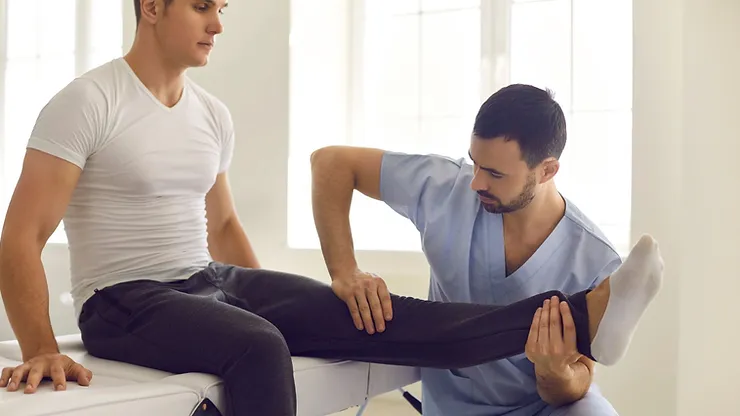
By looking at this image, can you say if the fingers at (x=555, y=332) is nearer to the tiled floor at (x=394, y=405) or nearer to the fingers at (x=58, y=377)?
the fingers at (x=58, y=377)

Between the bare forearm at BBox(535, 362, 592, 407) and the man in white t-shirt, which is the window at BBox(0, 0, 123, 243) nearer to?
the man in white t-shirt

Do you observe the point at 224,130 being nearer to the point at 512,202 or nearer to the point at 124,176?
the point at 124,176

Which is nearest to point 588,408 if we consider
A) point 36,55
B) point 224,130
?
point 224,130

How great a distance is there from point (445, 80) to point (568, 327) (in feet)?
4.51

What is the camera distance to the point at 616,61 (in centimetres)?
220

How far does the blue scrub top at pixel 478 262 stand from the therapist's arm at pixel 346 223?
44mm

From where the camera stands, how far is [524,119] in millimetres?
1419

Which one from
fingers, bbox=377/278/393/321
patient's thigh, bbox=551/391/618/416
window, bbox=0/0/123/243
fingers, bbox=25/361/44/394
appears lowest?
patient's thigh, bbox=551/391/618/416

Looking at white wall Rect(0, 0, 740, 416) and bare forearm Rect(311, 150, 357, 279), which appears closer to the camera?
bare forearm Rect(311, 150, 357, 279)

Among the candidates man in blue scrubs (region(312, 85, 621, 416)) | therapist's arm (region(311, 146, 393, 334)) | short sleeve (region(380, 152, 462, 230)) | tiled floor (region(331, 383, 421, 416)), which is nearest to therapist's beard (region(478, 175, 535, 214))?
man in blue scrubs (region(312, 85, 621, 416))

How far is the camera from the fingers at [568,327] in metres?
1.21

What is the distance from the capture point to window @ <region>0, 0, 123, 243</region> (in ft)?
10.9

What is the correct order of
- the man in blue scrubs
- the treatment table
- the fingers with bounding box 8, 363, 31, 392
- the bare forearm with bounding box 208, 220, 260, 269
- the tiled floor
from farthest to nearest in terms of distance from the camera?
the tiled floor, the bare forearm with bounding box 208, 220, 260, 269, the man in blue scrubs, the fingers with bounding box 8, 363, 31, 392, the treatment table

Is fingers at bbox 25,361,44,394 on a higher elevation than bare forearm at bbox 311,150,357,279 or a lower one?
lower
